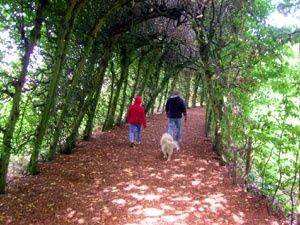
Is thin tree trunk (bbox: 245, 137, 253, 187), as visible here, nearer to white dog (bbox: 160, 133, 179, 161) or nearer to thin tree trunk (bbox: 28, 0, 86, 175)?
white dog (bbox: 160, 133, 179, 161)

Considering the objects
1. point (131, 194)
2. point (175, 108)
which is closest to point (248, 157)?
point (131, 194)

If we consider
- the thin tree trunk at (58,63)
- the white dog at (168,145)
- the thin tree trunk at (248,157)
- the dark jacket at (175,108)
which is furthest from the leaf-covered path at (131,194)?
the dark jacket at (175,108)

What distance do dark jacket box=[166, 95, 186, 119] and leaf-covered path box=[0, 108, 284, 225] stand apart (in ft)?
4.49

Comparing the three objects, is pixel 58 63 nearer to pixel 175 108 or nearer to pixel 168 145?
pixel 168 145

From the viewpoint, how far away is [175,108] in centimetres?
1212

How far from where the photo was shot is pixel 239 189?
8.35m

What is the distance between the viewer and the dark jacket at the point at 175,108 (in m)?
12.1

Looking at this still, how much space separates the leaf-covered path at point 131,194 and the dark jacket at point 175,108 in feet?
4.49

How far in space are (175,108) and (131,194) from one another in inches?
199

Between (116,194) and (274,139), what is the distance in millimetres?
3518

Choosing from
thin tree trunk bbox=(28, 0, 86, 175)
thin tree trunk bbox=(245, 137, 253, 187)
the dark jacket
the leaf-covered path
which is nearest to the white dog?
the leaf-covered path

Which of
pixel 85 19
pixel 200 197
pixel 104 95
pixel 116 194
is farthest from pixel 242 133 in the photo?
pixel 104 95

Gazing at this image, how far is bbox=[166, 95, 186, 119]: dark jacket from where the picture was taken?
12094mm

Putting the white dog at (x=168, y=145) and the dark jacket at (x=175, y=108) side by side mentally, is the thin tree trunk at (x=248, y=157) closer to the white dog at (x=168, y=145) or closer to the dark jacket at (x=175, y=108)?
the white dog at (x=168, y=145)
